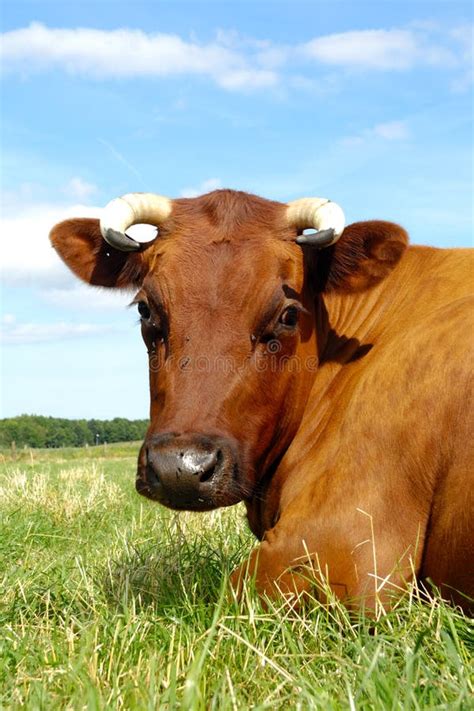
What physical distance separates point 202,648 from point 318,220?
2.75 meters

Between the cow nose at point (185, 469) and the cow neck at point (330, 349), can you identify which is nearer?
the cow nose at point (185, 469)

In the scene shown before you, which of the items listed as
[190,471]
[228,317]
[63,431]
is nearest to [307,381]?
[228,317]

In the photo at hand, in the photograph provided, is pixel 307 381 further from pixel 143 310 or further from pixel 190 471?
pixel 190 471

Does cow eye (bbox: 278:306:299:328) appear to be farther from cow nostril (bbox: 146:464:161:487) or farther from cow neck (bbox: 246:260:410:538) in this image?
cow nostril (bbox: 146:464:161:487)

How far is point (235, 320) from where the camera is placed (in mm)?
4680

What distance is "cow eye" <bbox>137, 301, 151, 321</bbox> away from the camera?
5184 millimetres

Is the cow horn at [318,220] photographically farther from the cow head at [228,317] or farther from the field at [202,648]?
the field at [202,648]

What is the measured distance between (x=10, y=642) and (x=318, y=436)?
6.53 ft

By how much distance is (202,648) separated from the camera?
347 centimetres

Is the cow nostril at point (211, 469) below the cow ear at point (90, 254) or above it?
below

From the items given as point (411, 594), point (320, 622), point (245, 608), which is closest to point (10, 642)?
point (245, 608)

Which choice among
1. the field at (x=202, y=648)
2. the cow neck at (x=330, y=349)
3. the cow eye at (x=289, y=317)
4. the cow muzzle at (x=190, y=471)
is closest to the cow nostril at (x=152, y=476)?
the cow muzzle at (x=190, y=471)

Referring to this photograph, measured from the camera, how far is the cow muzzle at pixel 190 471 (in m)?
4.11

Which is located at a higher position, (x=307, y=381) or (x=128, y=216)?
(x=128, y=216)
